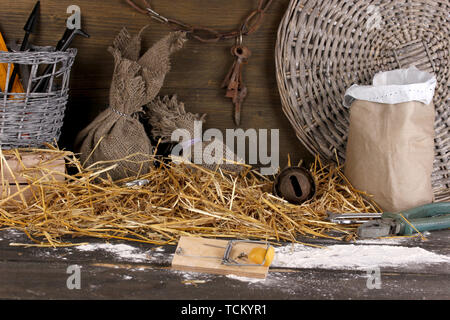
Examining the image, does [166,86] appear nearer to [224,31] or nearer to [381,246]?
[224,31]

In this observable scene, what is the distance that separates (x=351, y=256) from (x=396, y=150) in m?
0.38

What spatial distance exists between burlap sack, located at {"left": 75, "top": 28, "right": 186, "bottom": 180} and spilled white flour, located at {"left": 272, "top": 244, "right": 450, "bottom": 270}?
563 mm

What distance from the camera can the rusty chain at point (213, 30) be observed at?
5.30 feet

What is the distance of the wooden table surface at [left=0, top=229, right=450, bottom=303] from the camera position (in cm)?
92

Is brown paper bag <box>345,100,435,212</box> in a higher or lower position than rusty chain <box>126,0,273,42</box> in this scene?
lower

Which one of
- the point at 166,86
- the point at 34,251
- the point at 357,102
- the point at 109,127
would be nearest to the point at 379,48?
the point at 357,102

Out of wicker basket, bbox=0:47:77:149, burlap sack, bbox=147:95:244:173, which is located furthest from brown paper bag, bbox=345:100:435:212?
wicker basket, bbox=0:47:77:149

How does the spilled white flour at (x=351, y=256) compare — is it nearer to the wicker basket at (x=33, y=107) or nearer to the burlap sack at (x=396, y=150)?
the burlap sack at (x=396, y=150)

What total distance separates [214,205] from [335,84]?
568mm

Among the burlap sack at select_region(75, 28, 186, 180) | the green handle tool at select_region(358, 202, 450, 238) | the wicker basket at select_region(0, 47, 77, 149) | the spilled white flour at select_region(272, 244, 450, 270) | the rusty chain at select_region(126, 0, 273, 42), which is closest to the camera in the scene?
the spilled white flour at select_region(272, 244, 450, 270)

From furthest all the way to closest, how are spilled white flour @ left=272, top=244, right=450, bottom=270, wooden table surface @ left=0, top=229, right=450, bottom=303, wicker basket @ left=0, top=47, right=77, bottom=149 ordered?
wicker basket @ left=0, top=47, right=77, bottom=149, spilled white flour @ left=272, top=244, right=450, bottom=270, wooden table surface @ left=0, top=229, right=450, bottom=303

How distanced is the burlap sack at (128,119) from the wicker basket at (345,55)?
0.36 metres

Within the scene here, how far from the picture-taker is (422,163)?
1.37m

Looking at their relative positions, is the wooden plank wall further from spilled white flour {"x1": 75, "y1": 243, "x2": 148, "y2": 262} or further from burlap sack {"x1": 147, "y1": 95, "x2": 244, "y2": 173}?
spilled white flour {"x1": 75, "y1": 243, "x2": 148, "y2": 262}
